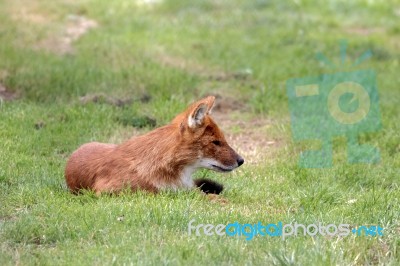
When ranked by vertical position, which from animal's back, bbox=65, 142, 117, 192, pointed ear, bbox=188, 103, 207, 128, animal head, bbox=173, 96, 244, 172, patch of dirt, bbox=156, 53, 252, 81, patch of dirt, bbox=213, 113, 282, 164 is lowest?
patch of dirt, bbox=213, 113, 282, 164

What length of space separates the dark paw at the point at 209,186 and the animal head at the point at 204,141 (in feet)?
0.48

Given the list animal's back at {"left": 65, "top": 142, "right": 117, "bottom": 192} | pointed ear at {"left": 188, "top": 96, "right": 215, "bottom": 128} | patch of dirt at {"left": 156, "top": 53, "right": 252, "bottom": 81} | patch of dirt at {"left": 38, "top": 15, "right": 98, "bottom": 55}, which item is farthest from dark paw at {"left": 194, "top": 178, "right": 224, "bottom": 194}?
patch of dirt at {"left": 38, "top": 15, "right": 98, "bottom": 55}

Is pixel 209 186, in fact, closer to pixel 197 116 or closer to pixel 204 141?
pixel 204 141

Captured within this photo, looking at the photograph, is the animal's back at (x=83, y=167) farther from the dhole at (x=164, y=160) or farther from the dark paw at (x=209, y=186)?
the dark paw at (x=209, y=186)

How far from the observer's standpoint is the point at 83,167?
740 cm

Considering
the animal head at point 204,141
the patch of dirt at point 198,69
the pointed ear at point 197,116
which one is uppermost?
the pointed ear at point 197,116

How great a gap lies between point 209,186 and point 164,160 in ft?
1.65

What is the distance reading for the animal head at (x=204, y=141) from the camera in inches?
288

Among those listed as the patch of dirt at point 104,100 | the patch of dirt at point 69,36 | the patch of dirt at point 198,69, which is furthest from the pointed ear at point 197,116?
the patch of dirt at point 69,36

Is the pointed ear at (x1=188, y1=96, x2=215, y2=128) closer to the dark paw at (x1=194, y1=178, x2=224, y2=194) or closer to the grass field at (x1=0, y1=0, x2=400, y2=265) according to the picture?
the dark paw at (x1=194, y1=178, x2=224, y2=194)

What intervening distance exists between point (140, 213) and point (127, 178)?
74 cm

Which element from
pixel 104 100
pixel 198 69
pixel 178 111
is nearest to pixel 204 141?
pixel 178 111

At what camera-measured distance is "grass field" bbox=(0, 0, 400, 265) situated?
19.8ft

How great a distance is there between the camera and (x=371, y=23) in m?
16.0
